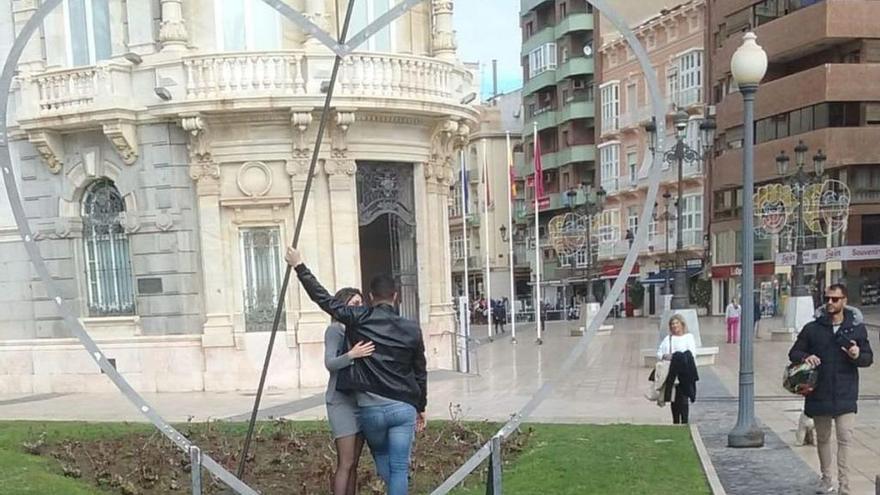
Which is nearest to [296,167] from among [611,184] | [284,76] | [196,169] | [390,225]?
[284,76]

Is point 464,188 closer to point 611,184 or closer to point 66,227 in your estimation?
point 66,227

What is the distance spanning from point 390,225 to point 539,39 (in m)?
46.9

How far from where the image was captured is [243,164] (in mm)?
18516

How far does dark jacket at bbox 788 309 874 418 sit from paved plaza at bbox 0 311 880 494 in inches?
46.2

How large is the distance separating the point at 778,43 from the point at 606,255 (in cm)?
1869

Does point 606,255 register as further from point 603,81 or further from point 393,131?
point 393,131

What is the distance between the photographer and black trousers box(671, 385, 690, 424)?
10.9 meters

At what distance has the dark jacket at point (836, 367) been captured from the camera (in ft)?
24.5

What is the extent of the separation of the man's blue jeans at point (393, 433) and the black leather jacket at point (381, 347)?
10 cm

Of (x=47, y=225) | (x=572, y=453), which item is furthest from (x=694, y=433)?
(x=47, y=225)

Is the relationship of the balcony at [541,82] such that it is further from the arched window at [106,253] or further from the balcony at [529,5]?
the arched window at [106,253]

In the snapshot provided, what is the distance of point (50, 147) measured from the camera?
63.0 ft

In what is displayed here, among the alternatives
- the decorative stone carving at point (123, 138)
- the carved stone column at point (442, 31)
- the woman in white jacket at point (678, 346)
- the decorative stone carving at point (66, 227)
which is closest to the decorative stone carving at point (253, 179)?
the decorative stone carving at point (123, 138)

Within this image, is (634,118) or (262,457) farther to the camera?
(634,118)
